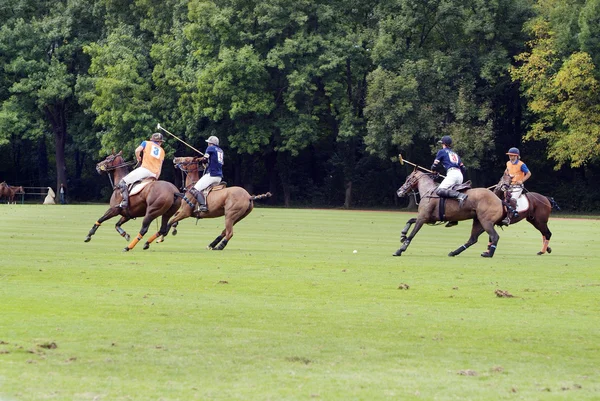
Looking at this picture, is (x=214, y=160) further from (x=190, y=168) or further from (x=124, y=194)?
(x=124, y=194)

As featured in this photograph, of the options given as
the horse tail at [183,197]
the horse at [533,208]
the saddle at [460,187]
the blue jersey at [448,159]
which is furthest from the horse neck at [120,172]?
the horse at [533,208]

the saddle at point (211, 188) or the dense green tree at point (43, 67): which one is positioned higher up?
the dense green tree at point (43, 67)

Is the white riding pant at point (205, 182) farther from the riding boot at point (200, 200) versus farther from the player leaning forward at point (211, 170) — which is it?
the riding boot at point (200, 200)

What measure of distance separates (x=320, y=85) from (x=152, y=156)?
41.4m

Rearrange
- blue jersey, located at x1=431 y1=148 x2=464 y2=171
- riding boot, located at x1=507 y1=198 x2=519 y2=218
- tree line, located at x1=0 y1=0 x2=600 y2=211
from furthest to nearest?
tree line, located at x1=0 y1=0 x2=600 y2=211, riding boot, located at x1=507 y1=198 x2=519 y2=218, blue jersey, located at x1=431 y1=148 x2=464 y2=171

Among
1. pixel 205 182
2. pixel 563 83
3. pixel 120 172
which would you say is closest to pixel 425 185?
pixel 205 182

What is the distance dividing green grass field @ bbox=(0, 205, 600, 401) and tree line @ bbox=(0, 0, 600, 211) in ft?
119

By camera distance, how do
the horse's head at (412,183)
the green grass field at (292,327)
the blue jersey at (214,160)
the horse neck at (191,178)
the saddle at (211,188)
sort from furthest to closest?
the horse neck at (191,178)
the blue jersey at (214,160)
the saddle at (211,188)
the horse's head at (412,183)
the green grass field at (292,327)

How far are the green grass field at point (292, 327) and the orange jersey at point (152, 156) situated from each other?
2.69 meters

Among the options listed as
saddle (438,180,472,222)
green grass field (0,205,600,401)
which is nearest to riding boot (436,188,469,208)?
saddle (438,180,472,222)

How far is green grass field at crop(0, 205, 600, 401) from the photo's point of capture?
27.4 feet

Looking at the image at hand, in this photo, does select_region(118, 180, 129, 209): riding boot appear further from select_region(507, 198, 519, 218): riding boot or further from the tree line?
the tree line

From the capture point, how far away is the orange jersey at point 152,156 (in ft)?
75.6

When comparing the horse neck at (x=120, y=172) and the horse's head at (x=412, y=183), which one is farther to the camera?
the horse neck at (x=120, y=172)
